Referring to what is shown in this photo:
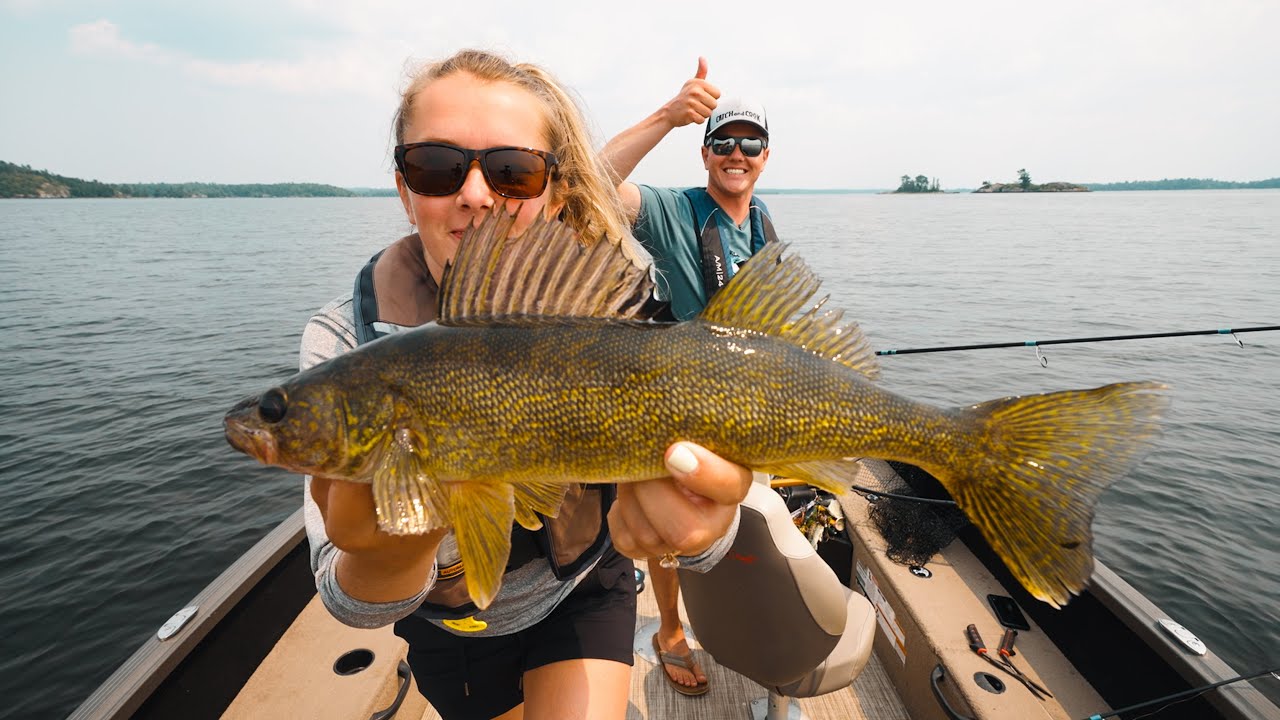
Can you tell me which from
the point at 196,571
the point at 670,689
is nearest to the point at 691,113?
the point at 670,689

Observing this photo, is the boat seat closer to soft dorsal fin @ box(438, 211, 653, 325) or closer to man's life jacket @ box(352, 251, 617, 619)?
man's life jacket @ box(352, 251, 617, 619)

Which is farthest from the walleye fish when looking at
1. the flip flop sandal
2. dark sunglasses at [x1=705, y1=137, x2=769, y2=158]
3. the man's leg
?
dark sunglasses at [x1=705, y1=137, x2=769, y2=158]

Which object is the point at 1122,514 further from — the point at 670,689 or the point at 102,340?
the point at 102,340

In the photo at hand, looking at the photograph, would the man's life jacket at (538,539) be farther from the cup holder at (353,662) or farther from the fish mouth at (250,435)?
the cup holder at (353,662)

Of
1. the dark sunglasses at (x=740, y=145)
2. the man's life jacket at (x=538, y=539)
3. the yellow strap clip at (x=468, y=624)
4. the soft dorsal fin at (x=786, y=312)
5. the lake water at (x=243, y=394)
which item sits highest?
the dark sunglasses at (x=740, y=145)

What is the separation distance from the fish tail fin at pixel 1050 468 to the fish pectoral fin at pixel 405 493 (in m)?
1.61

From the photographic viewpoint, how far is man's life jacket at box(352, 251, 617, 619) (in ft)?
8.29

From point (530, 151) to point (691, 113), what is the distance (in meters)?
2.46

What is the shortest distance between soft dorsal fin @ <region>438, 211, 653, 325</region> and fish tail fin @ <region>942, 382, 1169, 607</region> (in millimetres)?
1204

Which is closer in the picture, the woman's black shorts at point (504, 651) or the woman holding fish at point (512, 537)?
the woman holding fish at point (512, 537)

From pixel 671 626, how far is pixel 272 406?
359 centimetres

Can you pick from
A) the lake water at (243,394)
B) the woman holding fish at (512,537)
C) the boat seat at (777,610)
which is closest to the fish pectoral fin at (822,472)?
the woman holding fish at (512,537)

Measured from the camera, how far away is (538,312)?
199 cm

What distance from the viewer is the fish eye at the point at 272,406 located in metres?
1.80
